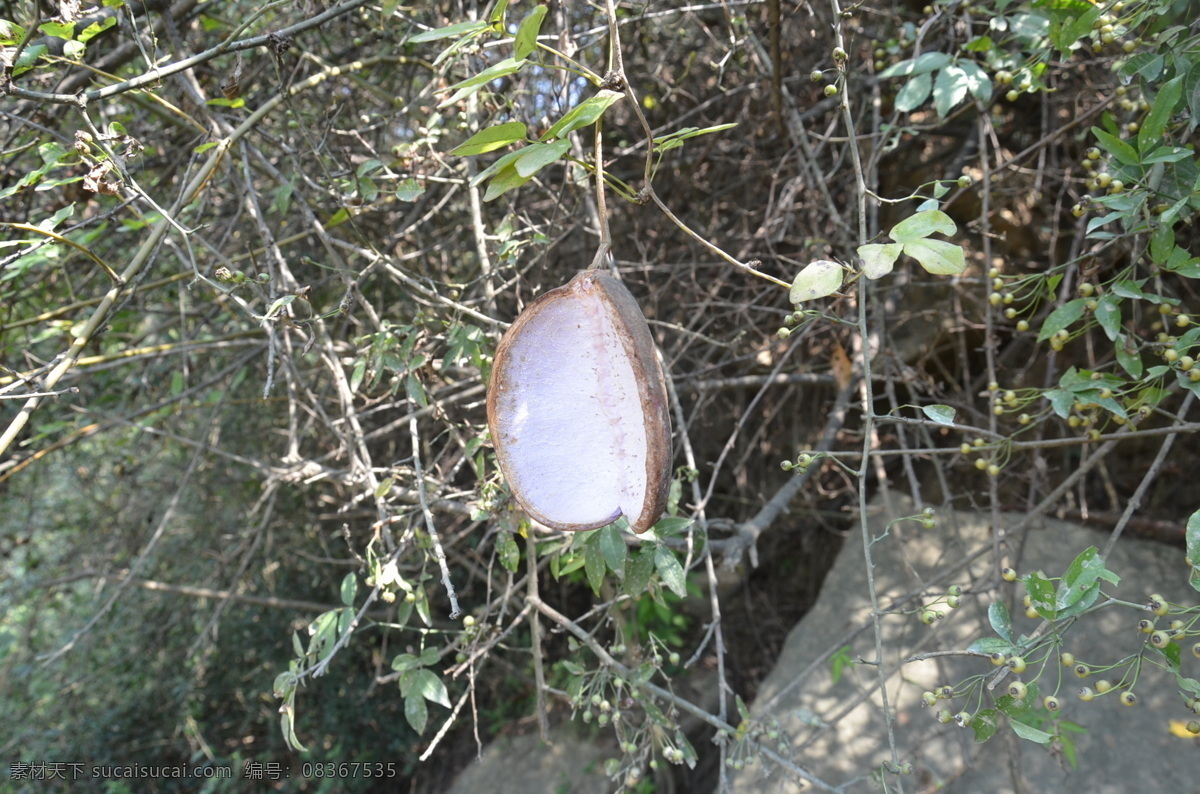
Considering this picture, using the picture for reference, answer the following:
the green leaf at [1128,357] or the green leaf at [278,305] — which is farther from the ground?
the green leaf at [278,305]

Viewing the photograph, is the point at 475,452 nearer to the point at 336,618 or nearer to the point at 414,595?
the point at 414,595

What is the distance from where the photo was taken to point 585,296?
2.51ft

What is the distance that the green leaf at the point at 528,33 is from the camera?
0.77 m

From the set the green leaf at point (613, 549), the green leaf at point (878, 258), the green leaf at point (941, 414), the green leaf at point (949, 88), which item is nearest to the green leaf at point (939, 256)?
the green leaf at point (878, 258)

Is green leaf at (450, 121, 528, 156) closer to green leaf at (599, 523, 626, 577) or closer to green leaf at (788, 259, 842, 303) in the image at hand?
green leaf at (788, 259, 842, 303)

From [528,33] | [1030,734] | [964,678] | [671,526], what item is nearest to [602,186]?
[528,33]

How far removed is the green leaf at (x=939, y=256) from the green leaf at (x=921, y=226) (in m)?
0.02

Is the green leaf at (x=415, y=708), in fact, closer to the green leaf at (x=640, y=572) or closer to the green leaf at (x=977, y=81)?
the green leaf at (x=640, y=572)

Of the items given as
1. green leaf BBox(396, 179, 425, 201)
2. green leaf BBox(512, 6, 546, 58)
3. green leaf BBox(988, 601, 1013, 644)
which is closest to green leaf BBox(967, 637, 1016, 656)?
green leaf BBox(988, 601, 1013, 644)

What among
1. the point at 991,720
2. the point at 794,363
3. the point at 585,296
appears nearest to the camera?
the point at 585,296

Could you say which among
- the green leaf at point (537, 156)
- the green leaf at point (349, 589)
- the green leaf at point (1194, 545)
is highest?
the green leaf at point (537, 156)

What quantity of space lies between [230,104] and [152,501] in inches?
73.0

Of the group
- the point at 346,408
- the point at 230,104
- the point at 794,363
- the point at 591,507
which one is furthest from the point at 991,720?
the point at 230,104

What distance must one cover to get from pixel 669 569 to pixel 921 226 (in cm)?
61
